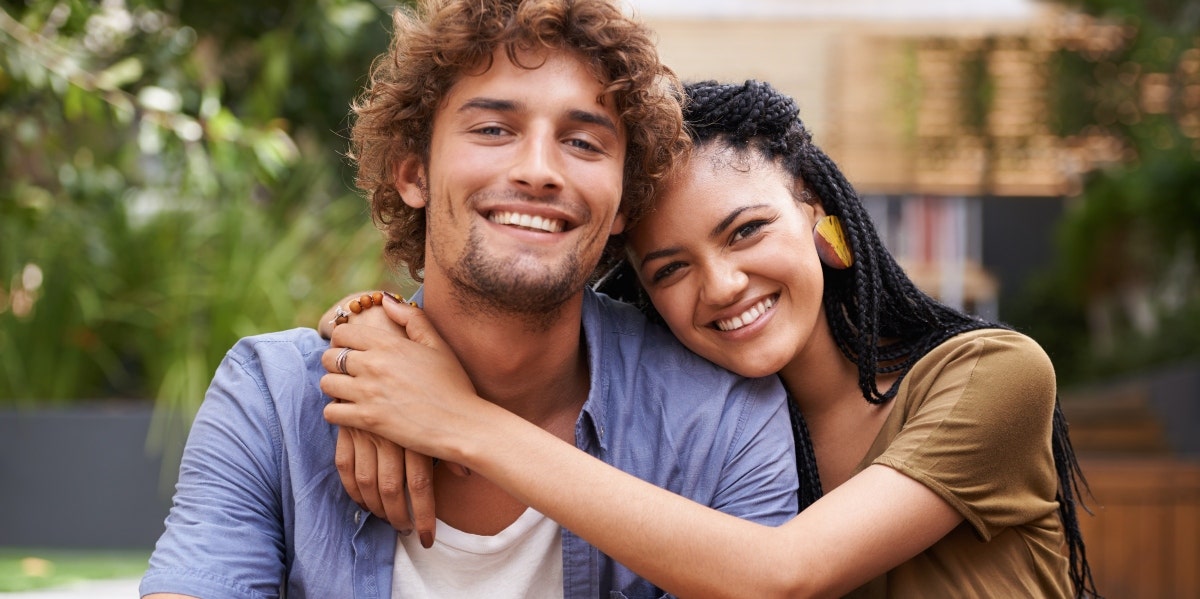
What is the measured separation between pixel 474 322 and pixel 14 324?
3.36m

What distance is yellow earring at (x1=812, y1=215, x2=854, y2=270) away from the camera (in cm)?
247

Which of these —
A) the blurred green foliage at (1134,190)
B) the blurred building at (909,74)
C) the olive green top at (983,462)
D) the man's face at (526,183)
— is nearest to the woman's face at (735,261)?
the man's face at (526,183)

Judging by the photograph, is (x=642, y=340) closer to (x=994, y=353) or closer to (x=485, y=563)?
(x=485, y=563)

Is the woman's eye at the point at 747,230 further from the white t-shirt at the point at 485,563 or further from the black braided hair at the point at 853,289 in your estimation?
the white t-shirt at the point at 485,563

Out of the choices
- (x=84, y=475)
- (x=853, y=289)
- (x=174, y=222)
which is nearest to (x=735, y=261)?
(x=853, y=289)

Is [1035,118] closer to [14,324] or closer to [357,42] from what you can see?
[357,42]

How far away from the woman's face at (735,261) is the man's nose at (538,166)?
30 cm

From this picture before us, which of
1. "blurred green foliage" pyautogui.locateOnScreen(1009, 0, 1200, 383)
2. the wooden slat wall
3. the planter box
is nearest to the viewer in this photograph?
the planter box

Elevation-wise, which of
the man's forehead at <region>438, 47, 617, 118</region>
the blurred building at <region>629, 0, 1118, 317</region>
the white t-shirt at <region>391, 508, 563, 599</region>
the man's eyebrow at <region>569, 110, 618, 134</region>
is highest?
the blurred building at <region>629, 0, 1118, 317</region>

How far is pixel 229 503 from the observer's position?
211 cm

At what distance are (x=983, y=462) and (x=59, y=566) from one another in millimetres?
3380

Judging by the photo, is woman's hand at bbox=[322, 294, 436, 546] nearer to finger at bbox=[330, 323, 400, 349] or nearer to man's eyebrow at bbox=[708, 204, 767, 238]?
finger at bbox=[330, 323, 400, 349]

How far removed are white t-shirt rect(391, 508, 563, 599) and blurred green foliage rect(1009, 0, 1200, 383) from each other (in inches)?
105

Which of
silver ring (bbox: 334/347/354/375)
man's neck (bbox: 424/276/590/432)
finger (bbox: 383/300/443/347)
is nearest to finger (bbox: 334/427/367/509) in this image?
silver ring (bbox: 334/347/354/375)
